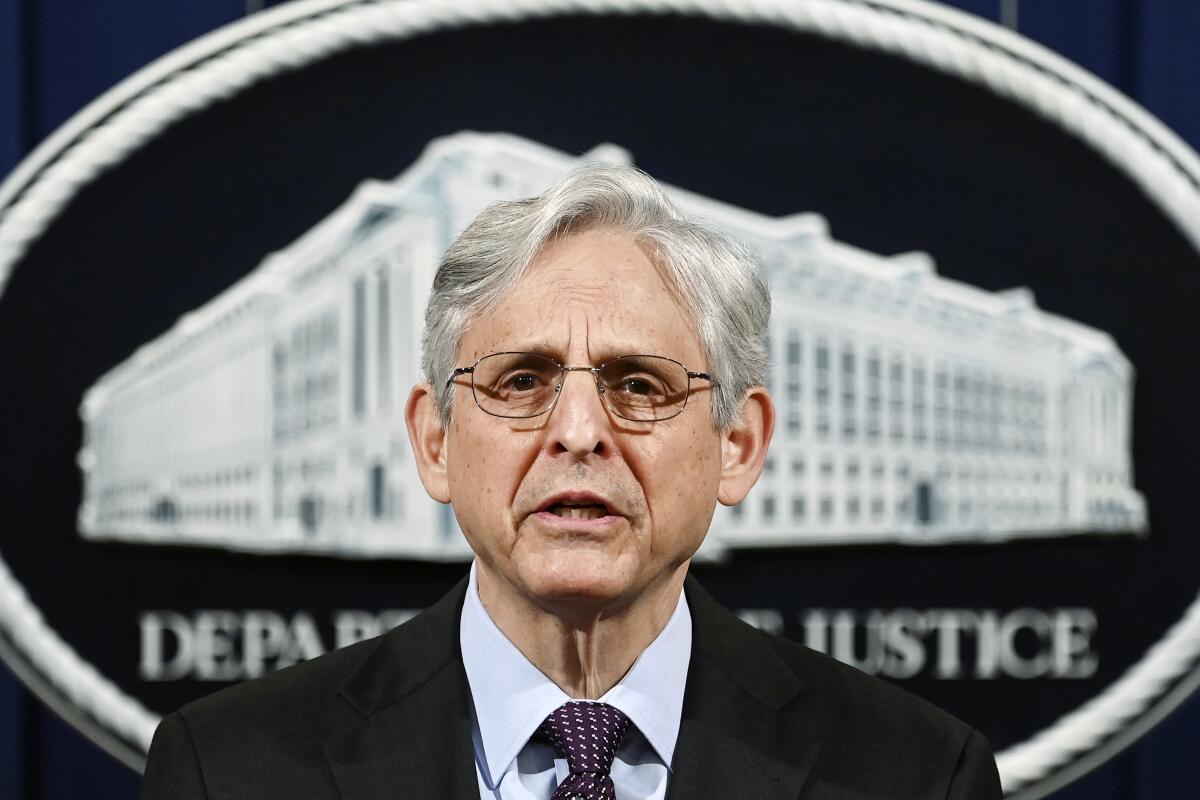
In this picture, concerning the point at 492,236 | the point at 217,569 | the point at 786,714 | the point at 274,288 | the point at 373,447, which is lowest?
the point at 786,714

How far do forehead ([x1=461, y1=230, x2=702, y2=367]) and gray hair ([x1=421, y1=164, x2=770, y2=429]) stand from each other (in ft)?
0.04

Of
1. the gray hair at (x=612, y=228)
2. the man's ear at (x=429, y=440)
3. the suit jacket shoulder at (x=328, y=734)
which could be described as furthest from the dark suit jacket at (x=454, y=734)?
the gray hair at (x=612, y=228)

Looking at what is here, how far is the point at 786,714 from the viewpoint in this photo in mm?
1132

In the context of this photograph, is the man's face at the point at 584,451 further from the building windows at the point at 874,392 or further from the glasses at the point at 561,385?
the building windows at the point at 874,392

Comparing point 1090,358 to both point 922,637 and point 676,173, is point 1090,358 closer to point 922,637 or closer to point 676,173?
point 922,637

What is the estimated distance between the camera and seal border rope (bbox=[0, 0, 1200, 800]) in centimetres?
159

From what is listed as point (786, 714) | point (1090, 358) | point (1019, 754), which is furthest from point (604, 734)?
point (1090, 358)

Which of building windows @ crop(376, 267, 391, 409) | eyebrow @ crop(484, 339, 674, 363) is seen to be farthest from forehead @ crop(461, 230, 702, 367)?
building windows @ crop(376, 267, 391, 409)

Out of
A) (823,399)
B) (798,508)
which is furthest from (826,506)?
(823,399)

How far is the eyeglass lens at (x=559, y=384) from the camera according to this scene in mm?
999

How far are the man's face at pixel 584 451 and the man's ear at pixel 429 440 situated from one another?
0.06 meters

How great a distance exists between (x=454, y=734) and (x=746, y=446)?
370 millimetres

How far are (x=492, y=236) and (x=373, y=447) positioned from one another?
0.63 metres

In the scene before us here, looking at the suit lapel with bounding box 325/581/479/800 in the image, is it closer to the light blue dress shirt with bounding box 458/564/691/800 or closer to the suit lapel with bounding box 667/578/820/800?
the light blue dress shirt with bounding box 458/564/691/800
